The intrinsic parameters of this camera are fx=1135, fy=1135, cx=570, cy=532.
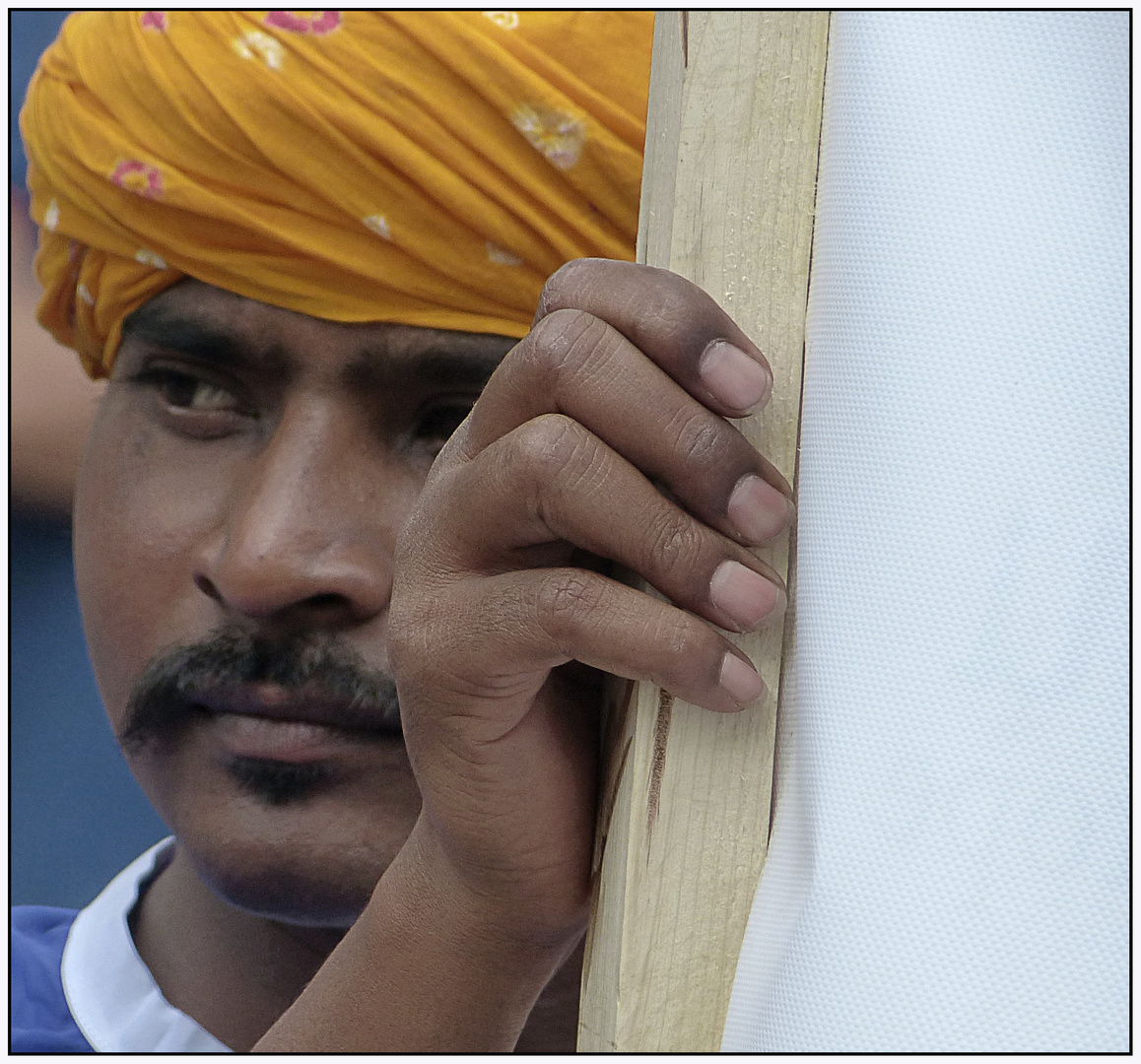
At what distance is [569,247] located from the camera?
35.7 inches

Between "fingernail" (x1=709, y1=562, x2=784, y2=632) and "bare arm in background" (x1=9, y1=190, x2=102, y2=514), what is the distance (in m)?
1.81

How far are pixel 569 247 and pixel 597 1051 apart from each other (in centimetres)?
62

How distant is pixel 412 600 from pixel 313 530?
1.34ft

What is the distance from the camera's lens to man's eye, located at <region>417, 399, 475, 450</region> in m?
0.97

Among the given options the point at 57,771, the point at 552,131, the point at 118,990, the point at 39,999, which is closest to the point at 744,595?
the point at 552,131

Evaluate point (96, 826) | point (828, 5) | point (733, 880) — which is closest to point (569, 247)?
point (828, 5)

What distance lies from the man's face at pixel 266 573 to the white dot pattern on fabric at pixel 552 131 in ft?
0.52

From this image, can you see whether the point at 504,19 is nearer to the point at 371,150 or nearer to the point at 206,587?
the point at 371,150

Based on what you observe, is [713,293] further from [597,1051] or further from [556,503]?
[597,1051]

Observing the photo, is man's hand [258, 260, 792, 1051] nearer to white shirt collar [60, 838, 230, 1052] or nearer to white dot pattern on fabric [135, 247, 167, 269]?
white dot pattern on fabric [135, 247, 167, 269]

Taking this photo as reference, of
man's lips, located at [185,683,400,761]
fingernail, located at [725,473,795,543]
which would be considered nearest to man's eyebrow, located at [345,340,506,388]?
man's lips, located at [185,683,400,761]

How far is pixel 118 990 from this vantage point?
4.11 feet

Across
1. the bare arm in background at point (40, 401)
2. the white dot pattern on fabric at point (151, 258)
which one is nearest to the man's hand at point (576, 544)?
the white dot pattern on fabric at point (151, 258)

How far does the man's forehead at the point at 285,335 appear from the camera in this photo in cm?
94
